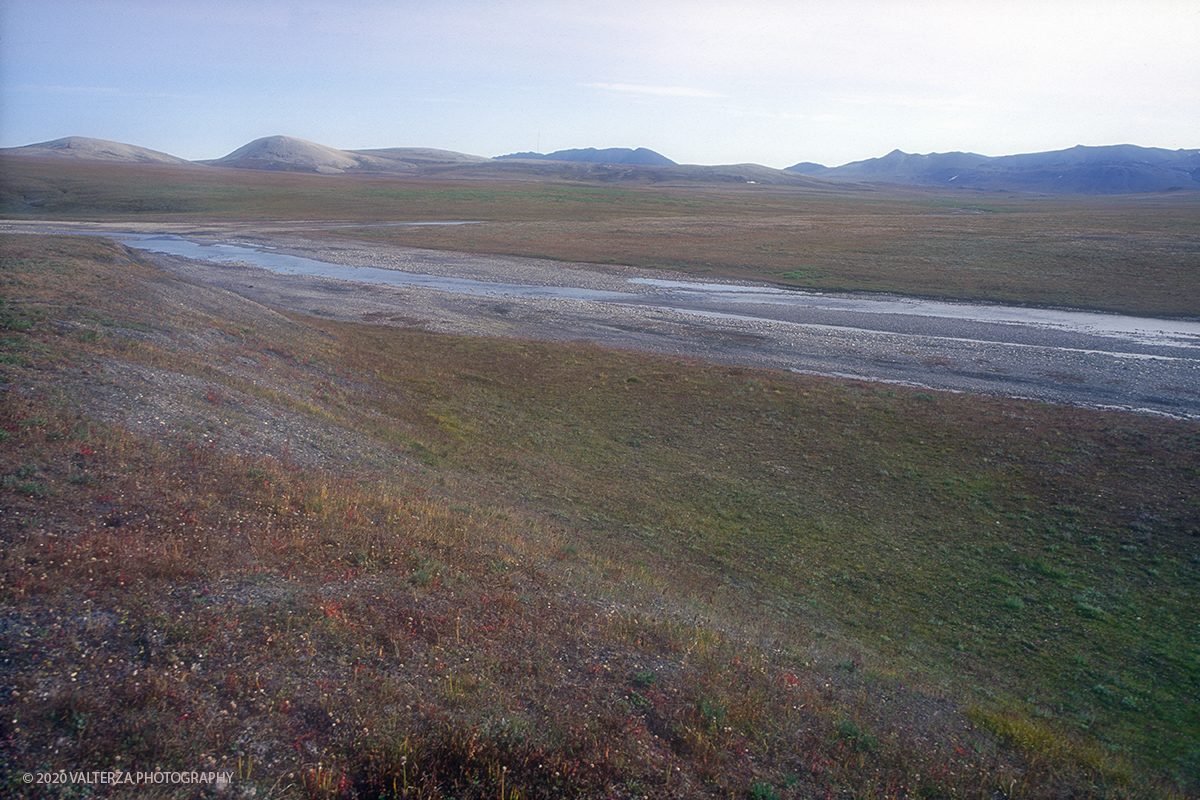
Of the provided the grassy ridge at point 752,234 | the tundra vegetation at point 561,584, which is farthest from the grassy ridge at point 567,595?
the grassy ridge at point 752,234

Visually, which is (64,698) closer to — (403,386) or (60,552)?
(60,552)

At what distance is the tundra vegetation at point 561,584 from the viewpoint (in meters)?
6.03

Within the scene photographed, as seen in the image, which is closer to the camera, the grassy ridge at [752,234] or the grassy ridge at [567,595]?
the grassy ridge at [567,595]

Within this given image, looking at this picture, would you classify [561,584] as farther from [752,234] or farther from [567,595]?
[752,234]

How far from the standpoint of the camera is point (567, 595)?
9.71 meters

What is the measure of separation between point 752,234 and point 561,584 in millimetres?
85014

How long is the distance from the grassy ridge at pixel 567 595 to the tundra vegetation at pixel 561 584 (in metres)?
0.05

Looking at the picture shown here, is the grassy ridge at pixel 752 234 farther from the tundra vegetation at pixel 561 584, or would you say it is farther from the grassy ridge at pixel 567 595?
the grassy ridge at pixel 567 595

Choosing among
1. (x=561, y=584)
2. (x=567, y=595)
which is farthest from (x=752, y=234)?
(x=567, y=595)

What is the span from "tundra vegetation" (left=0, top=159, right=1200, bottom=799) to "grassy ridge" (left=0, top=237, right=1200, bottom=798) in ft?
0.18

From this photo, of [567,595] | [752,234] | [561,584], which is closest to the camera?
[567,595]

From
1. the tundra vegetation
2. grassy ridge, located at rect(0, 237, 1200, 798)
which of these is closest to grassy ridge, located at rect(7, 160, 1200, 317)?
the tundra vegetation

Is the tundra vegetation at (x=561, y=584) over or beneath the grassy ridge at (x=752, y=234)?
beneath

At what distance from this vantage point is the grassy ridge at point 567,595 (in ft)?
19.7
